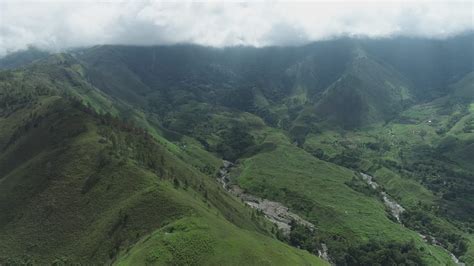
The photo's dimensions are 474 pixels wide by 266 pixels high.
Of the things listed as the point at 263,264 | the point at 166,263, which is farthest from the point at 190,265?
the point at 263,264

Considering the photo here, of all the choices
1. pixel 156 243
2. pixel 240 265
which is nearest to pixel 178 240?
pixel 156 243

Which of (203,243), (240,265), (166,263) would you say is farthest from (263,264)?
(166,263)

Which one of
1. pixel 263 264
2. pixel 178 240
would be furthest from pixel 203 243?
pixel 263 264

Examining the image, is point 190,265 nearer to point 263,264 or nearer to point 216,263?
point 216,263

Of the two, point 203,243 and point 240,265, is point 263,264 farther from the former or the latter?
point 203,243

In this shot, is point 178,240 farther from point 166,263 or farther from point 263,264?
point 263,264
